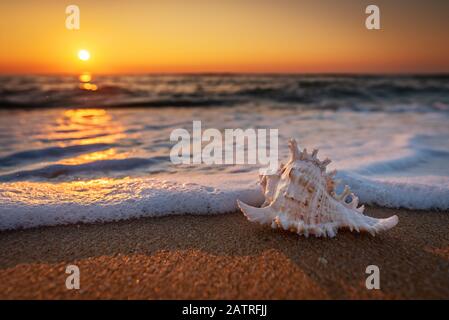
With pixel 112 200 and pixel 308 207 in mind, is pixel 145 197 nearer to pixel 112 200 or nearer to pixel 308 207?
pixel 112 200

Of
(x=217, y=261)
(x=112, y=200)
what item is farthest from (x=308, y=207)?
(x=112, y=200)

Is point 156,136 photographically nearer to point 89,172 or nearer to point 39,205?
point 89,172

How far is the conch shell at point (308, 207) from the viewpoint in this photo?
2.36m

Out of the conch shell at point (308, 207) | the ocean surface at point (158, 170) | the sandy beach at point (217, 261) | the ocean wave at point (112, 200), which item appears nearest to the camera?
the sandy beach at point (217, 261)

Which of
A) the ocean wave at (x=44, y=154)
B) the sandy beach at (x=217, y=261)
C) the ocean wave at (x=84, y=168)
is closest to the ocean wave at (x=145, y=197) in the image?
the sandy beach at (x=217, y=261)

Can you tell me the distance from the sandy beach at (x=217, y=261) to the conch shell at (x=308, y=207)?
135 mm

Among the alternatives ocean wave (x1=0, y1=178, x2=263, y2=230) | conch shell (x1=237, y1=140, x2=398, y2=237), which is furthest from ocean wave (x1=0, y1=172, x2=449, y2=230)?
conch shell (x1=237, y1=140, x2=398, y2=237)

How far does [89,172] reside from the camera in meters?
4.20

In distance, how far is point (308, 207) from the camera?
7.70 feet

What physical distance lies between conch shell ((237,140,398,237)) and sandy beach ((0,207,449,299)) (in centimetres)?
13

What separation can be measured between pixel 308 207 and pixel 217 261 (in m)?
0.72

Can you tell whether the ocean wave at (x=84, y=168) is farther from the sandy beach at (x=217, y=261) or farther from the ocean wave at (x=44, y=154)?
the sandy beach at (x=217, y=261)

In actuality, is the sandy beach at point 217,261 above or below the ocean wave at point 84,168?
below

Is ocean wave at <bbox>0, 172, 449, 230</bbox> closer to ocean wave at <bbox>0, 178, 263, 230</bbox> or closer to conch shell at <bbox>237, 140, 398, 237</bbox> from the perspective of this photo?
ocean wave at <bbox>0, 178, 263, 230</bbox>
